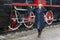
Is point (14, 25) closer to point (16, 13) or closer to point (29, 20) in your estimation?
point (16, 13)

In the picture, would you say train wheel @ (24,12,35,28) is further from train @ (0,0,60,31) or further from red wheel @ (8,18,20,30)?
red wheel @ (8,18,20,30)

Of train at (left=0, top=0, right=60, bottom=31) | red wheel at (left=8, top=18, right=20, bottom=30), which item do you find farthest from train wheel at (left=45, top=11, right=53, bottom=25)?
red wheel at (left=8, top=18, right=20, bottom=30)

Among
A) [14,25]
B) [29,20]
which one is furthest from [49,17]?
[14,25]

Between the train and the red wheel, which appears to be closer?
the train

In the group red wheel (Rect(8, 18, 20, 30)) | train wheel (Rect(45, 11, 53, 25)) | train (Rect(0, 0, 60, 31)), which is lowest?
train wheel (Rect(45, 11, 53, 25))

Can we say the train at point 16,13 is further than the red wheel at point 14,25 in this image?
No

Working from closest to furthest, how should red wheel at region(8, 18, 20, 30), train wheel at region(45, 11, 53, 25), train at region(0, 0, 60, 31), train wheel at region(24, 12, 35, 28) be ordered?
train at region(0, 0, 60, 31) < red wheel at region(8, 18, 20, 30) < train wheel at region(24, 12, 35, 28) < train wheel at region(45, 11, 53, 25)

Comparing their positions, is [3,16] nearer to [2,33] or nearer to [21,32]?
[2,33]

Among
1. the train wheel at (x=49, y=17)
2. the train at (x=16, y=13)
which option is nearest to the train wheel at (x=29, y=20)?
the train at (x=16, y=13)

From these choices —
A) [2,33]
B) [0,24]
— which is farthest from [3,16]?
[2,33]

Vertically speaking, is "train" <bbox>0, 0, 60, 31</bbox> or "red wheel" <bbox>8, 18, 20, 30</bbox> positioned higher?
"train" <bbox>0, 0, 60, 31</bbox>

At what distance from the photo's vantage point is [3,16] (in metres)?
11.3

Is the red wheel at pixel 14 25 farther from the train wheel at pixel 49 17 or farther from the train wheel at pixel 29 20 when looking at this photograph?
the train wheel at pixel 49 17

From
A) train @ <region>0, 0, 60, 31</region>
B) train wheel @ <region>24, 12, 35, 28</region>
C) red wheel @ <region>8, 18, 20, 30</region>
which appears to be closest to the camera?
train @ <region>0, 0, 60, 31</region>
